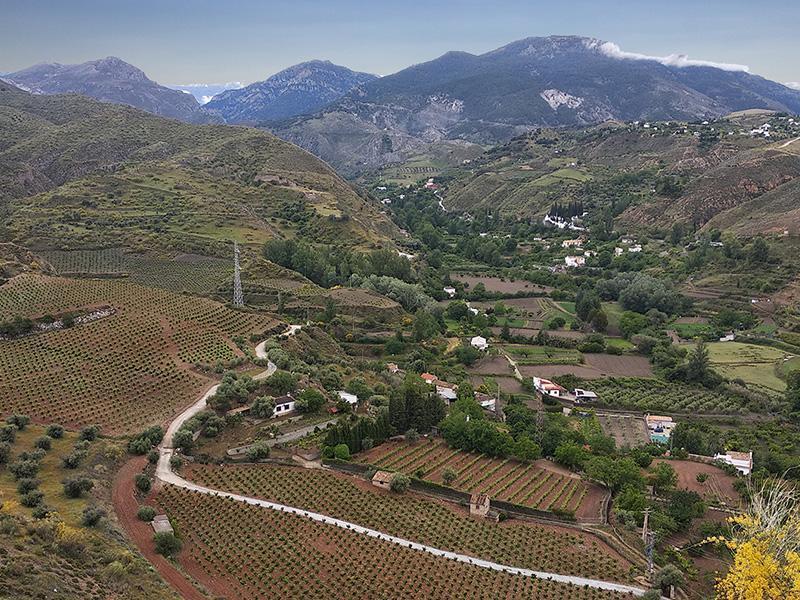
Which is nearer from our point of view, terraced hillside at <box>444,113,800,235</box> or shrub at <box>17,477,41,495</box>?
shrub at <box>17,477,41,495</box>

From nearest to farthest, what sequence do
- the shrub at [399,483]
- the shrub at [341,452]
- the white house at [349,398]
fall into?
1. the shrub at [399,483]
2. the shrub at [341,452]
3. the white house at [349,398]

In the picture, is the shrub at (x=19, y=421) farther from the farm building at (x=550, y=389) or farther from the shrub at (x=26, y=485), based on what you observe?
the farm building at (x=550, y=389)

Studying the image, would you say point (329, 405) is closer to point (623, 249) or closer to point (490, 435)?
point (490, 435)

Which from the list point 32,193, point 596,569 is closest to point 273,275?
point 596,569

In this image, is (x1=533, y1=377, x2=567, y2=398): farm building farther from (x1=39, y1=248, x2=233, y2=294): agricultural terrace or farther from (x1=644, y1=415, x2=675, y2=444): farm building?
(x1=39, y1=248, x2=233, y2=294): agricultural terrace

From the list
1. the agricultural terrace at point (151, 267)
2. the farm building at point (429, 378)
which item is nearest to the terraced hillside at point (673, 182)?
the farm building at point (429, 378)

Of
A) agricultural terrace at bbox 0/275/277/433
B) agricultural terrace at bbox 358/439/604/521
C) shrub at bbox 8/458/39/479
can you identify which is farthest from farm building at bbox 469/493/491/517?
shrub at bbox 8/458/39/479

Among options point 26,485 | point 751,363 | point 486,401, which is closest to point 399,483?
point 26,485
